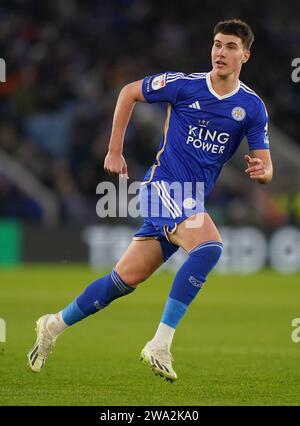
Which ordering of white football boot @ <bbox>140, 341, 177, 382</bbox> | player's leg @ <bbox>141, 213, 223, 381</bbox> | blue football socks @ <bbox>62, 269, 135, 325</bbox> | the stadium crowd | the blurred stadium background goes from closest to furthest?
white football boot @ <bbox>140, 341, 177, 382</bbox>, player's leg @ <bbox>141, 213, 223, 381</bbox>, blue football socks @ <bbox>62, 269, 135, 325</bbox>, the blurred stadium background, the stadium crowd

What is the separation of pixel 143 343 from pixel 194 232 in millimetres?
2986

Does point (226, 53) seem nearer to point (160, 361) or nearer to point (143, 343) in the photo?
point (160, 361)

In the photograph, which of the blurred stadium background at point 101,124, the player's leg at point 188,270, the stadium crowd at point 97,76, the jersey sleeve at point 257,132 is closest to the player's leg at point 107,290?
the player's leg at point 188,270

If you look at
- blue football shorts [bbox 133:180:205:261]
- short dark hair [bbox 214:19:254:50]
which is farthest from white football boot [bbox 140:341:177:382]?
short dark hair [bbox 214:19:254:50]

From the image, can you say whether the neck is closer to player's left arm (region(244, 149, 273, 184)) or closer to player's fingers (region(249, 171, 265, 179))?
player's left arm (region(244, 149, 273, 184))

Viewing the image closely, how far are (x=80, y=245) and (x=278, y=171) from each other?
468cm

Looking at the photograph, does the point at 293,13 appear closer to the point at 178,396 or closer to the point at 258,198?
the point at 258,198

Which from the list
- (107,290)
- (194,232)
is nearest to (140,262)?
(107,290)

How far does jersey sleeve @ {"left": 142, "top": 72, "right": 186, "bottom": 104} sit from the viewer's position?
21.8 feet

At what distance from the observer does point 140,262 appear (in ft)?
21.4

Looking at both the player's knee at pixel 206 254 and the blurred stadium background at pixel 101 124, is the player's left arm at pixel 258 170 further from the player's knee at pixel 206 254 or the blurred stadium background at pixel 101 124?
the blurred stadium background at pixel 101 124

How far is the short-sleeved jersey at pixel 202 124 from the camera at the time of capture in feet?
21.7

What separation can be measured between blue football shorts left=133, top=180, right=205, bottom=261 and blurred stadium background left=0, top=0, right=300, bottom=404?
912cm

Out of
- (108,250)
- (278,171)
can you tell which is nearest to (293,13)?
(278,171)
